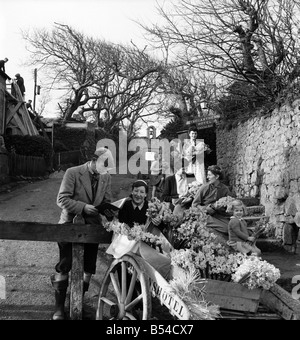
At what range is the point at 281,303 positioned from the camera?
3109mm

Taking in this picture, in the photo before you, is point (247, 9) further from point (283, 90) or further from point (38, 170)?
→ point (38, 170)

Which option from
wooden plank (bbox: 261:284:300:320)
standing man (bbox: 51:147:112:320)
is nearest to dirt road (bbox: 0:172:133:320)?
standing man (bbox: 51:147:112:320)

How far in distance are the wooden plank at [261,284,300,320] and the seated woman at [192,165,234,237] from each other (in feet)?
6.45

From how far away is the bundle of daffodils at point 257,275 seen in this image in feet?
9.74

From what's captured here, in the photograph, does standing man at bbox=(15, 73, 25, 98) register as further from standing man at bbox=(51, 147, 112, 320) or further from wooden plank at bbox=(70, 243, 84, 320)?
wooden plank at bbox=(70, 243, 84, 320)

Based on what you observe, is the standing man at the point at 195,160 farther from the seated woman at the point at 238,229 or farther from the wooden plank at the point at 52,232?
the wooden plank at the point at 52,232

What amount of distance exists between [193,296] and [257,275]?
0.51 m

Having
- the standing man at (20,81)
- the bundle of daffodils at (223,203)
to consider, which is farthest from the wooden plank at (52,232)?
the standing man at (20,81)

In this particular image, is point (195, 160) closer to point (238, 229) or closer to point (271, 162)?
point (238, 229)

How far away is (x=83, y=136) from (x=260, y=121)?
15613mm

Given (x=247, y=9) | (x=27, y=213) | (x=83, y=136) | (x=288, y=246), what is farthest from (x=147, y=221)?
(x=83, y=136)

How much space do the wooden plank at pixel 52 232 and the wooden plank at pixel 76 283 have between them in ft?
0.45

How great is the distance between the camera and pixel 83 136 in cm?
2417

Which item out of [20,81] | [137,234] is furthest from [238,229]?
[20,81]
